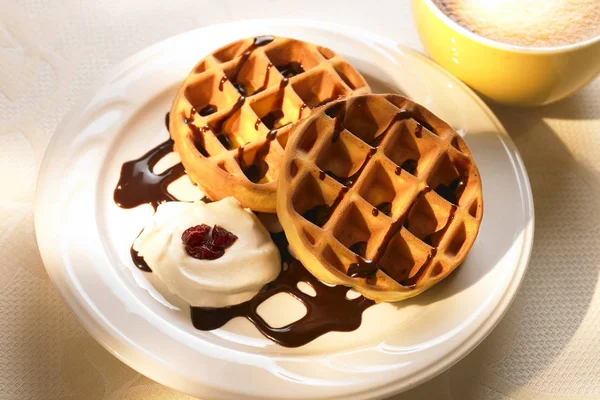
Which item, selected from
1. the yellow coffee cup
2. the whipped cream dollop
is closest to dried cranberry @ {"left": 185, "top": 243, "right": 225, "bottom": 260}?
the whipped cream dollop

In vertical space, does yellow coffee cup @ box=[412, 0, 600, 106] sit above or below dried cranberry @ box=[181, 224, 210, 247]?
above

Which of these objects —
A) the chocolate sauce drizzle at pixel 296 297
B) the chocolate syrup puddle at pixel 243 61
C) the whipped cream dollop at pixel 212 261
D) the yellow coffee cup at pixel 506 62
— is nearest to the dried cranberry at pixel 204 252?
the whipped cream dollop at pixel 212 261

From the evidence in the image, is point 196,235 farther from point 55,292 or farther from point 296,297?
point 55,292

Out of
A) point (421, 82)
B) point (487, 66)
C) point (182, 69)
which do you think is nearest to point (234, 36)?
point (182, 69)

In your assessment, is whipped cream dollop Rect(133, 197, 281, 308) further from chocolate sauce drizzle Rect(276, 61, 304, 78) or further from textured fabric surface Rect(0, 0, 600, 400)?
chocolate sauce drizzle Rect(276, 61, 304, 78)

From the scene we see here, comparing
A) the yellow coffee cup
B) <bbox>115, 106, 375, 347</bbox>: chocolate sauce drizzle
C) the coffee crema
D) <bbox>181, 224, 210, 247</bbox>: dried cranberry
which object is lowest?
<bbox>115, 106, 375, 347</bbox>: chocolate sauce drizzle

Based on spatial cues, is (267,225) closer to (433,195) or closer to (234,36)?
(433,195)
